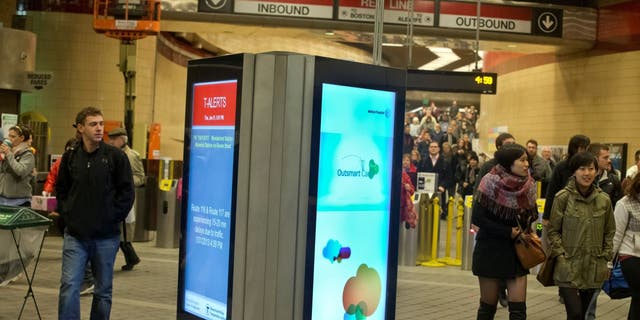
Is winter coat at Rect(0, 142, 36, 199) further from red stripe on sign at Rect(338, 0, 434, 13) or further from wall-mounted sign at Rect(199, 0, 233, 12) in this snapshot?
red stripe on sign at Rect(338, 0, 434, 13)

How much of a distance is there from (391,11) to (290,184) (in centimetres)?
1547

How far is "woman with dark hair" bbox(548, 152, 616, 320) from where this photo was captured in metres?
7.14

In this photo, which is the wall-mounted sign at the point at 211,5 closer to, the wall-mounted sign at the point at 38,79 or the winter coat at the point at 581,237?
the wall-mounted sign at the point at 38,79

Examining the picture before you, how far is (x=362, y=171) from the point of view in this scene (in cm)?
538

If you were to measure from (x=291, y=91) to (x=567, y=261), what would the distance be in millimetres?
3140

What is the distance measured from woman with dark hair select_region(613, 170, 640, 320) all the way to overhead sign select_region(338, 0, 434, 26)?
40.5 ft

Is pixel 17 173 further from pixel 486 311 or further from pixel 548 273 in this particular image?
pixel 548 273

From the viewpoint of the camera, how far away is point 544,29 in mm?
20406

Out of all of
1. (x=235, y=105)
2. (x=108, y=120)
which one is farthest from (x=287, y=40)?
(x=235, y=105)

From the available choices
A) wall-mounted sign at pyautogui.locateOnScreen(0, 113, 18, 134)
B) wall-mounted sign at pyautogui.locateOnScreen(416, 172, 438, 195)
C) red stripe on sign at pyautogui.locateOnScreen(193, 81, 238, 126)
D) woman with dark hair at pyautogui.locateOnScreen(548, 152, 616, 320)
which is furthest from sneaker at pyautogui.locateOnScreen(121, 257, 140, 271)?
red stripe on sign at pyautogui.locateOnScreen(193, 81, 238, 126)

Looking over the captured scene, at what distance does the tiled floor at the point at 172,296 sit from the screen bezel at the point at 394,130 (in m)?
3.52

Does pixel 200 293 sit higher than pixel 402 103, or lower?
lower

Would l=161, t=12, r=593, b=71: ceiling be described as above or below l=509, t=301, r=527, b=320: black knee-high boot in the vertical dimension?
above

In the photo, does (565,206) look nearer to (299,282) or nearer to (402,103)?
(402,103)
